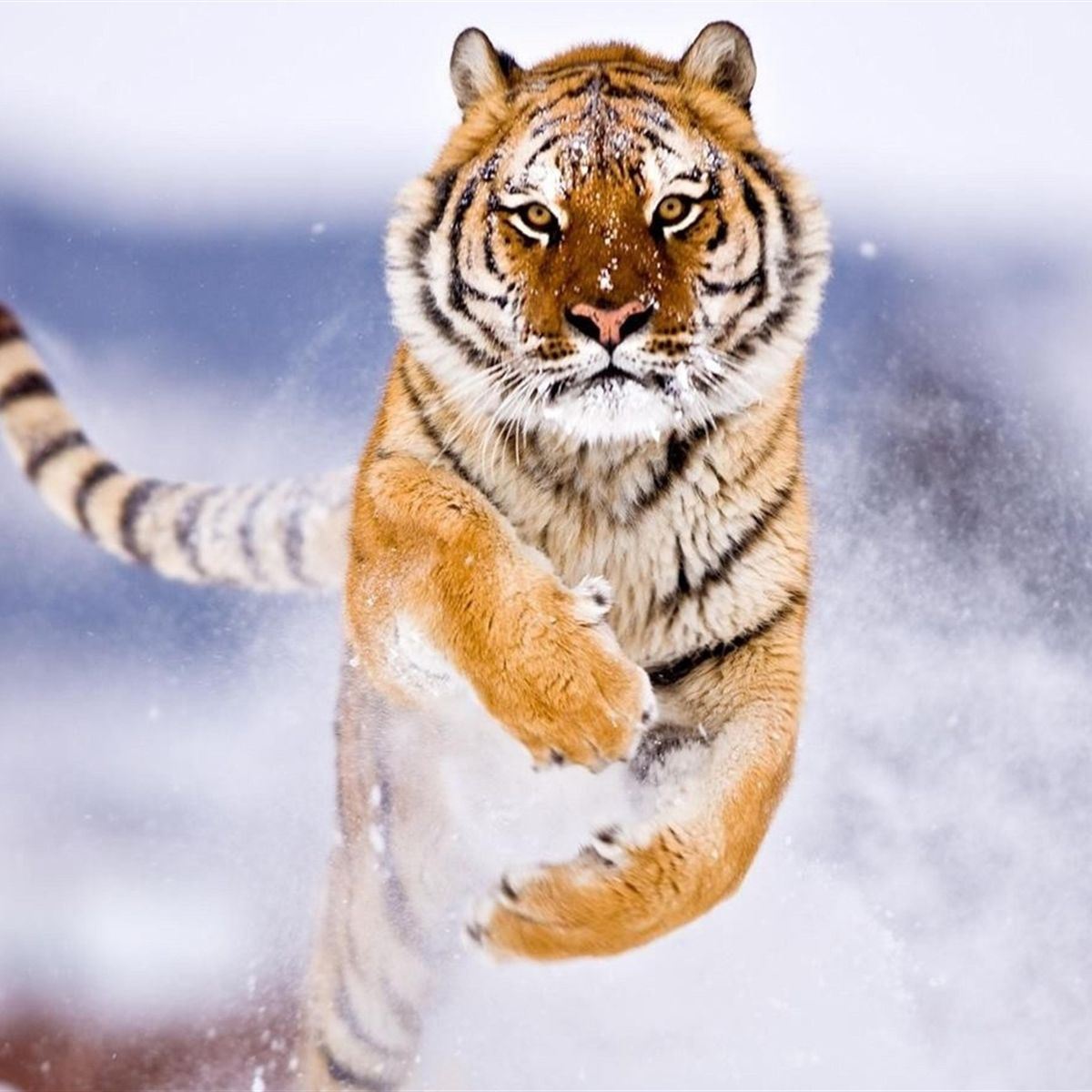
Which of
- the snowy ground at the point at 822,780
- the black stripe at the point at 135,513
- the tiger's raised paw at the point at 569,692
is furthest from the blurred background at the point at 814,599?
the tiger's raised paw at the point at 569,692

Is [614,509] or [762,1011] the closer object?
[614,509]

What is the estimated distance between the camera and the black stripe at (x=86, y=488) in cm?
204

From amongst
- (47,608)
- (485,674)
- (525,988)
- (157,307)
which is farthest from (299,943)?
(157,307)

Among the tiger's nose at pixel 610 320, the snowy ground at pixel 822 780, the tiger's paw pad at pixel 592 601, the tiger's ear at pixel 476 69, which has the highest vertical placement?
the tiger's ear at pixel 476 69

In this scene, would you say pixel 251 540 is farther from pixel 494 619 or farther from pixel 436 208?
pixel 494 619

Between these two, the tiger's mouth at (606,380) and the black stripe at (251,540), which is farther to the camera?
the black stripe at (251,540)

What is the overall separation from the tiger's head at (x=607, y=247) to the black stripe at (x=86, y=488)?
72 centimetres

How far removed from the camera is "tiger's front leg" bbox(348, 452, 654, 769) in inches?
49.9

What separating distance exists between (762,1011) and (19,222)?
5.43 ft

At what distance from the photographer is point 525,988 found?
6.23 ft

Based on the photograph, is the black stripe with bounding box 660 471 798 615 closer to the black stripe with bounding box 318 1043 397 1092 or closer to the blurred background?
the blurred background

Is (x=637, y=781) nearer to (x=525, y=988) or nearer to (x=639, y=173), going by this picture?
(x=525, y=988)

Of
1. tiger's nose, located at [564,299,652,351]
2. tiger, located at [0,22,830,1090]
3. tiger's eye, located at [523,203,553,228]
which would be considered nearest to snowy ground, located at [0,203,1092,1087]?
tiger, located at [0,22,830,1090]

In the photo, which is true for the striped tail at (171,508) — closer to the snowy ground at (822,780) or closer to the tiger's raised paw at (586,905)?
the snowy ground at (822,780)
